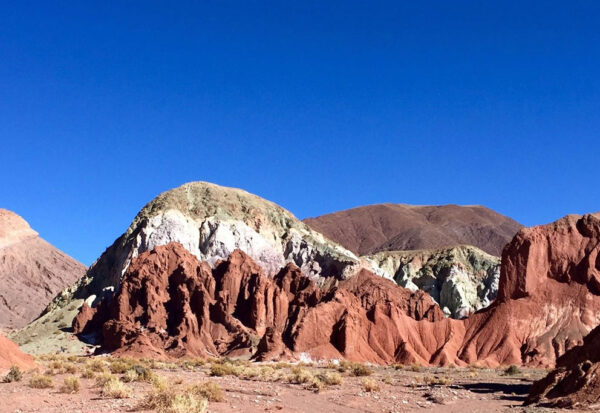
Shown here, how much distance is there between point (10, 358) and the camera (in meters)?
33.2

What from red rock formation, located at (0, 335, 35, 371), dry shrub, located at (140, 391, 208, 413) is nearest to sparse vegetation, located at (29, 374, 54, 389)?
red rock formation, located at (0, 335, 35, 371)

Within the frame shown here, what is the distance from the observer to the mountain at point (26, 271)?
125250 mm

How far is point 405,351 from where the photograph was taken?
69.2m

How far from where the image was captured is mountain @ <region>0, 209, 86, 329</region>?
125250 millimetres

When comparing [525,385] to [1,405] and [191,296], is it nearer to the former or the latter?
[1,405]

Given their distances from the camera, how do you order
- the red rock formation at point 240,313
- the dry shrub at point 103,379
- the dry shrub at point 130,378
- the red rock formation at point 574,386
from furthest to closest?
the red rock formation at point 240,313 → the dry shrub at point 130,378 → the dry shrub at point 103,379 → the red rock formation at point 574,386

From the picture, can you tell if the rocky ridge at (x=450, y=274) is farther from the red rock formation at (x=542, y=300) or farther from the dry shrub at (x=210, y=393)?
the dry shrub at (x=210, y=393)

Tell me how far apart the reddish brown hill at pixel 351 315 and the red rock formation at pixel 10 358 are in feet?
101

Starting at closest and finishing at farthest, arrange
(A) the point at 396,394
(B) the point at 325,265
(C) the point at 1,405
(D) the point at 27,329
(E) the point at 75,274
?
(C) the point at 1,405
(A) the point at 396,394
(D) the point at 27,329
(B) the point at 325,265
(E) the point at 75,274

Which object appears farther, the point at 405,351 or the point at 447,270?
the point at 447,270

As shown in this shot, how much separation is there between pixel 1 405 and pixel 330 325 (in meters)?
50.9

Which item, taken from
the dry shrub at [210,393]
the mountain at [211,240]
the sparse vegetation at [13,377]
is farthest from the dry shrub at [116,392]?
the mountain at [211,240]

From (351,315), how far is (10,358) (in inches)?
1681

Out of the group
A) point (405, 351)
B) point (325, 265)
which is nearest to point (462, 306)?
point (325, 265)
